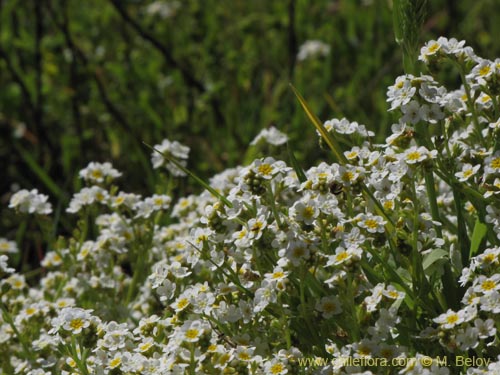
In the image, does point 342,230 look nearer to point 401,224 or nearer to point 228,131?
point 401,224

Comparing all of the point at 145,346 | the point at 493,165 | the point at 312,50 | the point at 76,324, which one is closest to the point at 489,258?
the point at 493,165

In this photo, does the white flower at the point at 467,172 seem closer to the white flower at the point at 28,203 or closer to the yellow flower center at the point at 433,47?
the yellow flower center at the point at 433,47

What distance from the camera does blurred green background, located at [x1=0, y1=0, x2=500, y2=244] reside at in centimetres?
508

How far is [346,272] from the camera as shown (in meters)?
2.25

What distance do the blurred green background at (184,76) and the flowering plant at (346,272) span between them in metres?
2.16

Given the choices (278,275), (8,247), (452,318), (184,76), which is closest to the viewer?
(452,318)

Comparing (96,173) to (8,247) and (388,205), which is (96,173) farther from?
(388,205)

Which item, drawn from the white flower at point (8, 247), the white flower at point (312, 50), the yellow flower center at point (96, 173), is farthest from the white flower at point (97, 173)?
the white flower at point (312, 50)

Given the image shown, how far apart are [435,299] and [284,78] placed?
10.3ft

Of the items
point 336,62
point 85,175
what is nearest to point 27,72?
point 336,62

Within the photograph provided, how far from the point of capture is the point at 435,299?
2500 mm

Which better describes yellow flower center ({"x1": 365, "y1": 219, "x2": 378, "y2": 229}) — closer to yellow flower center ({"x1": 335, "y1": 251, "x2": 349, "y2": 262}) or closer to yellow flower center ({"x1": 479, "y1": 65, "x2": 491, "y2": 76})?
yellow flower center ({"x1": 335, "y1": 251, "x2": 349, "y2": 262})

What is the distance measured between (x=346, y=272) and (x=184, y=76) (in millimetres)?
3170

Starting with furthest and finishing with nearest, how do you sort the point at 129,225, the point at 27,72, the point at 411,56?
the point at 27,72 → the point at 129,225 → the point at 411,56
